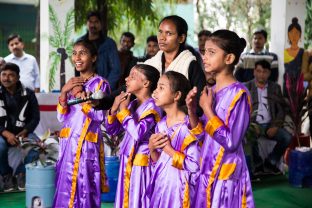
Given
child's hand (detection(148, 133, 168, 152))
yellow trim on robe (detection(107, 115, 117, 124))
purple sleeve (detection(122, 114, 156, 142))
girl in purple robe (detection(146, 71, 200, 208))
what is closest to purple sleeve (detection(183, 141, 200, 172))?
girl in purple robe (detection(146, 71, 200, 208))

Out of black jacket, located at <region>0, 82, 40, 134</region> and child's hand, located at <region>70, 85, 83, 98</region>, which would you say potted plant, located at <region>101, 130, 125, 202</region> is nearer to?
black jacket, located at <region>0, 82, 40, 134</region>

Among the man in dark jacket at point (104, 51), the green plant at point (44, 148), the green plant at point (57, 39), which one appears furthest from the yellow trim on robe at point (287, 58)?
the green plant at point (44, 148)

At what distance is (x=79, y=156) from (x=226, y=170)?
50.0 inches

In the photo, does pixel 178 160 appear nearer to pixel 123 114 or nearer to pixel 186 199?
pixel 186 199

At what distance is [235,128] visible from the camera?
252cm

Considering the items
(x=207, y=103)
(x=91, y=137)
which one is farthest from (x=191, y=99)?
(x=91, y=137)

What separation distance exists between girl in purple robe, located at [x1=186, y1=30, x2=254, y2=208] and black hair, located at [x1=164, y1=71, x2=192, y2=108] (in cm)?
20

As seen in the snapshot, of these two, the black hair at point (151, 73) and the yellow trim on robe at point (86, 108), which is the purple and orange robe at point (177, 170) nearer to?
the black hair at point (151, 73)

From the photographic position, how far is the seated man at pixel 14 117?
17.5ft


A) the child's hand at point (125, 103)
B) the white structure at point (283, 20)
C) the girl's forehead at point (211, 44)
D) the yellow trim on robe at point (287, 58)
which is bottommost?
the child's hand at point (125, 103)

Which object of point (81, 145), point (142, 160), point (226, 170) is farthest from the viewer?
point (81, 145)

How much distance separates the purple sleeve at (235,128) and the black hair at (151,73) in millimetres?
692

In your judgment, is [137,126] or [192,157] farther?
[137,126]

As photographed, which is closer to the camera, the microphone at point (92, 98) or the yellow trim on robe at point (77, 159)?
the microphone at point (92, 98)
